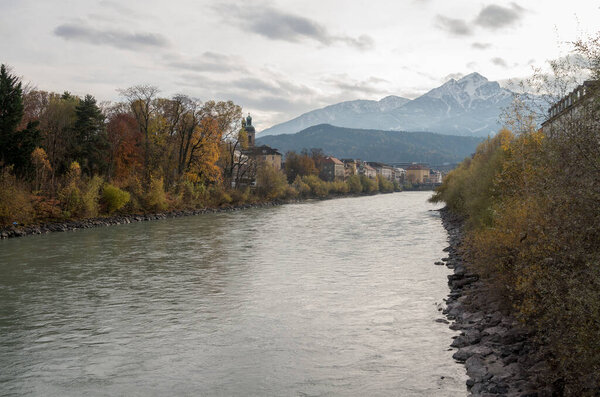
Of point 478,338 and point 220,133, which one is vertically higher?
point 220,133

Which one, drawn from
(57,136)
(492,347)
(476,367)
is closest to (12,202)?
(57,136)

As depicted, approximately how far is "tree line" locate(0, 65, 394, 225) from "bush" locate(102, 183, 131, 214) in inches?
3.8

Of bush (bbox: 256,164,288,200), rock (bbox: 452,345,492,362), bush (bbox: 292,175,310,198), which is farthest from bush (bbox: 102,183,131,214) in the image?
bush (bbox: 292,175,310,198)

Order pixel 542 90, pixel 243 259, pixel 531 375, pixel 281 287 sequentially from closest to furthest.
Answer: pixel 531 375 < pixel 542 90 < pixel 281 287 < pixel 243 259

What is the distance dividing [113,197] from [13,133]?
1097 centimetres

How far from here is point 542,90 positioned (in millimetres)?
17000

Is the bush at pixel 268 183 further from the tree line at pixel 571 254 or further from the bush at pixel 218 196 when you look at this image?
the tree line at pixel 571 254

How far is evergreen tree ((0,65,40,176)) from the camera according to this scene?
136ft

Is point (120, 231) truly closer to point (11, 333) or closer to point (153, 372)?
point (11, 333)

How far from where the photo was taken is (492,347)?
38.5 feet

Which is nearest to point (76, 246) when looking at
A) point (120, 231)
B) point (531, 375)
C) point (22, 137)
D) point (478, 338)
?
point (120, 231)

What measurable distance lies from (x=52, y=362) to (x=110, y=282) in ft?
31.0

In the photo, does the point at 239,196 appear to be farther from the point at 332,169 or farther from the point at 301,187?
the point at 332,169

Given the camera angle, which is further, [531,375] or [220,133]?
[220,133]
